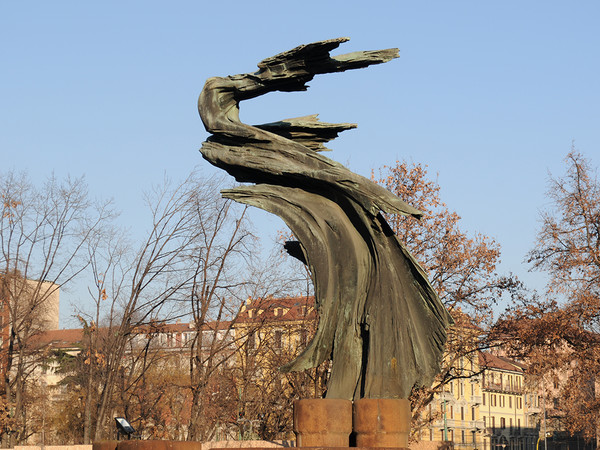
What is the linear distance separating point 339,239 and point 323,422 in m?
1.93

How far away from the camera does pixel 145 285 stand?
2206 centimetres

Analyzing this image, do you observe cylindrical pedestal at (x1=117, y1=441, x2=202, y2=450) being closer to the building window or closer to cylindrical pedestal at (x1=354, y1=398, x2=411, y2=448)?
cylindrical pedestal at (x1=354, y1=398, x2=411, y2=448)

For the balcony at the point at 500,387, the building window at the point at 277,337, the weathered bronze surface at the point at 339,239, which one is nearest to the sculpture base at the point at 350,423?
the weathered bronze surface at the point at 339,239

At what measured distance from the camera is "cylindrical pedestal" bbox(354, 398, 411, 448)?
822 cm

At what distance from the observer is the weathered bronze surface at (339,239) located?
869 cm

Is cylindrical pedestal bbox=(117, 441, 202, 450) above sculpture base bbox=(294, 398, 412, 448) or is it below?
below

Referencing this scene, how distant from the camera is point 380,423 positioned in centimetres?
824

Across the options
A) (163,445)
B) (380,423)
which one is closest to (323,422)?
(380,423)

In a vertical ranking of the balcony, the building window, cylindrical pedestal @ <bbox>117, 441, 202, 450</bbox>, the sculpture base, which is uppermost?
the building window

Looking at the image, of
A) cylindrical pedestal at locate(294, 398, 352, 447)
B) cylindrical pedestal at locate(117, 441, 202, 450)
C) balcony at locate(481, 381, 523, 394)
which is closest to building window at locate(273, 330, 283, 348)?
cylindrical pedestal at locate(117, 441, 202, 450)

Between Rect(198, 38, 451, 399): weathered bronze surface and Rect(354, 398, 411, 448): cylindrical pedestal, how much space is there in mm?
224

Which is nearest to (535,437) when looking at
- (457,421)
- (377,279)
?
(457,421)

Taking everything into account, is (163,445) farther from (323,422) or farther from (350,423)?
(350,423)

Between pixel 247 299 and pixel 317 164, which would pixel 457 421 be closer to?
pixel 247 299
